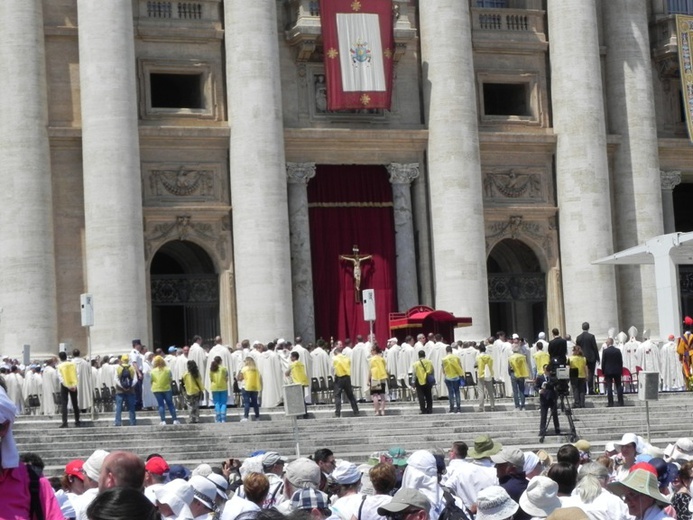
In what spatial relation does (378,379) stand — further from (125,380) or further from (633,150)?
(633,150)

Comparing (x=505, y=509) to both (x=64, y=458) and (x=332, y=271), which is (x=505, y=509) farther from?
(x=332, y=271)

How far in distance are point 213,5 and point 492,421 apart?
53.4 ft

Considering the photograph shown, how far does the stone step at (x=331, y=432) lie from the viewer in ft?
88.0

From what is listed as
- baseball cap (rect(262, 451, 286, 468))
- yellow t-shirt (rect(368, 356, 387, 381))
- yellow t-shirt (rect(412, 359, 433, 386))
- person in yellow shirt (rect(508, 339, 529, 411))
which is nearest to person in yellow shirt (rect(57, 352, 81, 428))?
yellow t-shirt (rect(368, 356, 387, 381))

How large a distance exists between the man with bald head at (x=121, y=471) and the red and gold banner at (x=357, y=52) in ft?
113

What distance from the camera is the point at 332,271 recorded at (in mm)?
42125

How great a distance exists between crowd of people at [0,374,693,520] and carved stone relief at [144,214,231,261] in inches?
1038

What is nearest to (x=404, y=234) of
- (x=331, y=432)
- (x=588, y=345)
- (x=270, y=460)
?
(x=588, y=345)

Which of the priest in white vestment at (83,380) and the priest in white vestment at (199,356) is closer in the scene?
the priest in white vestment at (83,380)

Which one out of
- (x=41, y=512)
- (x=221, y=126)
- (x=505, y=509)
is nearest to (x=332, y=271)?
(x=221, y=126)

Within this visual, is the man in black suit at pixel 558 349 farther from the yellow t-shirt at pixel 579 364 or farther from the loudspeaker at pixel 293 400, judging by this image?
the loudspeaker at pixel 293 400

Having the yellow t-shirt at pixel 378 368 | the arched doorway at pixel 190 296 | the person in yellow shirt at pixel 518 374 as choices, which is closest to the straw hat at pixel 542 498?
the person in yellow shirt at pixel 518 374

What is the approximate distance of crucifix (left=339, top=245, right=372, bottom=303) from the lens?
42031 mm

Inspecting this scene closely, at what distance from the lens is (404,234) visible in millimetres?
42625
